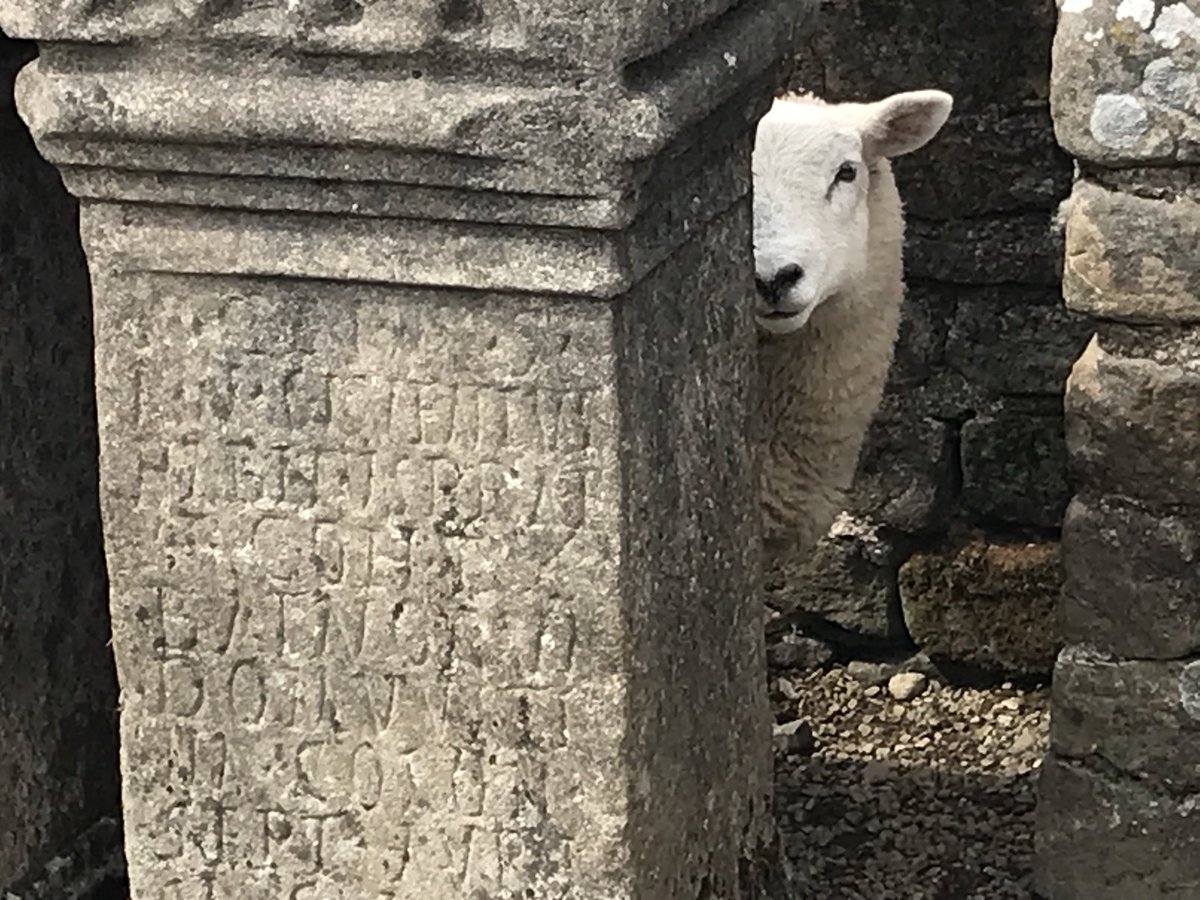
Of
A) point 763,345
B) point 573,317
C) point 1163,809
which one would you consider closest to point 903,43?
point 763,345

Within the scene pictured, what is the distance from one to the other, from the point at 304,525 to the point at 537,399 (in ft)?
1.08

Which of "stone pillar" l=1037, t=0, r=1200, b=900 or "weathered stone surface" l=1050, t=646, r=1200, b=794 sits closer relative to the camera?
"stone pillar" l=1037, t=0, r=1200, b=900

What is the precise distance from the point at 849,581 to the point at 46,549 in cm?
204

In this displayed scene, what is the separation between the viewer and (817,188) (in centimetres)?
363

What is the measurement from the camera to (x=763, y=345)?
3.70 meters

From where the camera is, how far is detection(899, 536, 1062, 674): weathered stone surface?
4469 millimetres

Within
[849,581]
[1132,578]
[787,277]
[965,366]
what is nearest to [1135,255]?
[1132,578]

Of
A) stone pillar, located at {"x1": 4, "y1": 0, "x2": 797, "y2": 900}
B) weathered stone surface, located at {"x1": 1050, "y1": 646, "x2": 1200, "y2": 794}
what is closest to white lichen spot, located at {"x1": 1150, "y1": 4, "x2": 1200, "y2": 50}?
stone pillar, located at {"x1": 4, "y1": 0, "x2": 797, "y2": 900}

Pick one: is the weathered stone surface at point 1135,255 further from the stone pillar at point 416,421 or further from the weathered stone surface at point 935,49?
the weathered stone surface at point 935,49

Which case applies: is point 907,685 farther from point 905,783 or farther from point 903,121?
point 903,121

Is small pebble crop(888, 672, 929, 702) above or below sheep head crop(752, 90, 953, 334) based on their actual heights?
below

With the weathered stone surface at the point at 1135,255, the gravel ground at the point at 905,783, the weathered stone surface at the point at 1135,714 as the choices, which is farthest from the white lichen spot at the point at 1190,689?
the gravel ground at the point at 905,783

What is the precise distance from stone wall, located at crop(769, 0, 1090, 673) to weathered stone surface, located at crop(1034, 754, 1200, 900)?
115 centimetres

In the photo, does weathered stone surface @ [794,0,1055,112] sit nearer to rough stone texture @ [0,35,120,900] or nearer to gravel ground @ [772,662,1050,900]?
gravel ground @ [772,662,1050,900]
